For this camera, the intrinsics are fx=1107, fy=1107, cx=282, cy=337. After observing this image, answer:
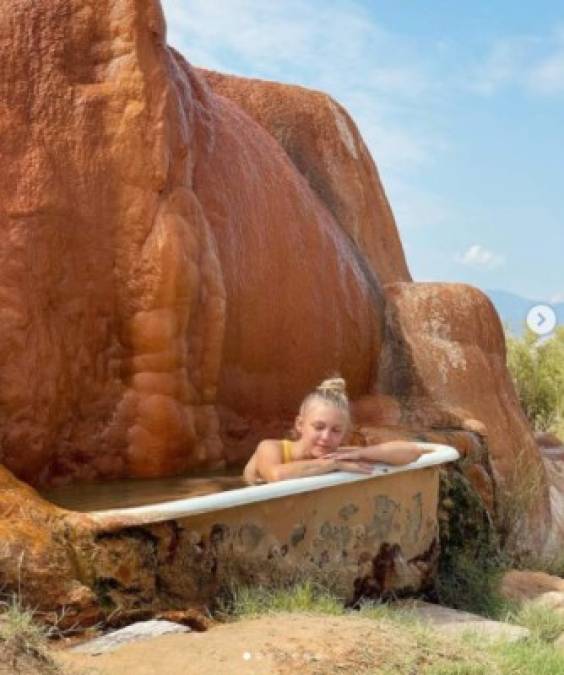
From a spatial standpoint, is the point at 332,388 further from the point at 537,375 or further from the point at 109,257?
the point at 537,375

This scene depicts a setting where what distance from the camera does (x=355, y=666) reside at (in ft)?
10.4

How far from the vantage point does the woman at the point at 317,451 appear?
13.6 ft

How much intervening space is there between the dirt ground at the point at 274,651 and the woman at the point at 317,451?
2.38 ft

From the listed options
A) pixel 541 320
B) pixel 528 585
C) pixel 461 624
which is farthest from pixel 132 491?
pixel 541 320

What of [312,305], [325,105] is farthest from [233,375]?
[325,105]

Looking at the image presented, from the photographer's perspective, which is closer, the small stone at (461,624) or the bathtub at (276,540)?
the bathtub at (276,540)

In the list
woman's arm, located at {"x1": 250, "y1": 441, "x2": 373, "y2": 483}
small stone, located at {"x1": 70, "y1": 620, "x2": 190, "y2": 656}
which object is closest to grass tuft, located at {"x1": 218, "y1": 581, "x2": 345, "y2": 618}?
small stone, located at {"x1": 70, "y1": 620, "x2": 190, "y2": 656}

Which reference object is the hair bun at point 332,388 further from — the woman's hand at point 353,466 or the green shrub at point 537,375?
the green shrub at point 537,375

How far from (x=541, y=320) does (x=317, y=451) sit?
11352 mm

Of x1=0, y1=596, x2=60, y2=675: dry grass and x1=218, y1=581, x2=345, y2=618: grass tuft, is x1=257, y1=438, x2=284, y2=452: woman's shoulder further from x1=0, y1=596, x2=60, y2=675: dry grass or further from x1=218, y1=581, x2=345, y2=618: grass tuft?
x1=0, y1=596, x2=60, y2=675: dry grass

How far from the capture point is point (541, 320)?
1511 centimetres

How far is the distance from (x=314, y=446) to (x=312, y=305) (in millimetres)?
1683

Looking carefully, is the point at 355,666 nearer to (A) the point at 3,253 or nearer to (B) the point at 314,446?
(B) the point at 314,446

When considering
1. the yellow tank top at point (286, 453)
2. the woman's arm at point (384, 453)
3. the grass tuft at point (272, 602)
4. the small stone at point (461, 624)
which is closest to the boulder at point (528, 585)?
the small stone at point (461, 624)
